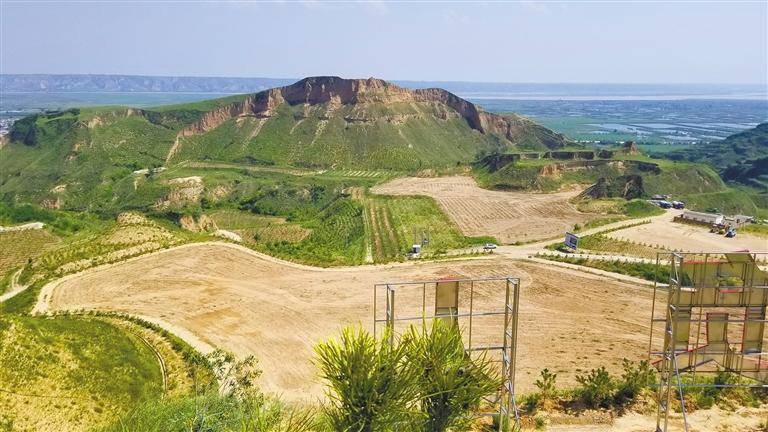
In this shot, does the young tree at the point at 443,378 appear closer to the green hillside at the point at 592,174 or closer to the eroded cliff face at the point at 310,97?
the green hillside at the point at 592,174

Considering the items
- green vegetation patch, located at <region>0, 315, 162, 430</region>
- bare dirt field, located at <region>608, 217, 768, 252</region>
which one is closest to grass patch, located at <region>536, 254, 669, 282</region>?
bare dirt field, located at <region>608, 217, 768, 252</region>

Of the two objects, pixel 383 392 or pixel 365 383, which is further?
pixel 383 392

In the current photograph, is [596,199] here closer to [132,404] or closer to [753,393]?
[753,393]

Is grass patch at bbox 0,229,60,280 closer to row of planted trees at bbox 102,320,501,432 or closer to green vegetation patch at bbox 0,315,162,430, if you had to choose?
green vegetation patch at bbox 0,315,162,430

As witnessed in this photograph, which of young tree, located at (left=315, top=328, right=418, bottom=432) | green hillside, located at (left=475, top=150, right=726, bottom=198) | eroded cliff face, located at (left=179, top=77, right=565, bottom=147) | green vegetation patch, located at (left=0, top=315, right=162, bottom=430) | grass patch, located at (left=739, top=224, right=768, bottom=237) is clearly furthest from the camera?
eroded cliff face, located at (left=179, top=77, right=565, bottom=147)

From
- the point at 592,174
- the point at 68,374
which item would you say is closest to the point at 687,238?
the point at 592,174

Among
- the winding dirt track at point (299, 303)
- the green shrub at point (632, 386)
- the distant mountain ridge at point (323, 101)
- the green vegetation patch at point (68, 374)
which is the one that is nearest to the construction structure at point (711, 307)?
the green shrub at point (632, 386)

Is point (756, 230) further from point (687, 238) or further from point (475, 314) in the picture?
point (475, 314)

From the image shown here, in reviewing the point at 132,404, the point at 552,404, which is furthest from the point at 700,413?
the point at 132,404
